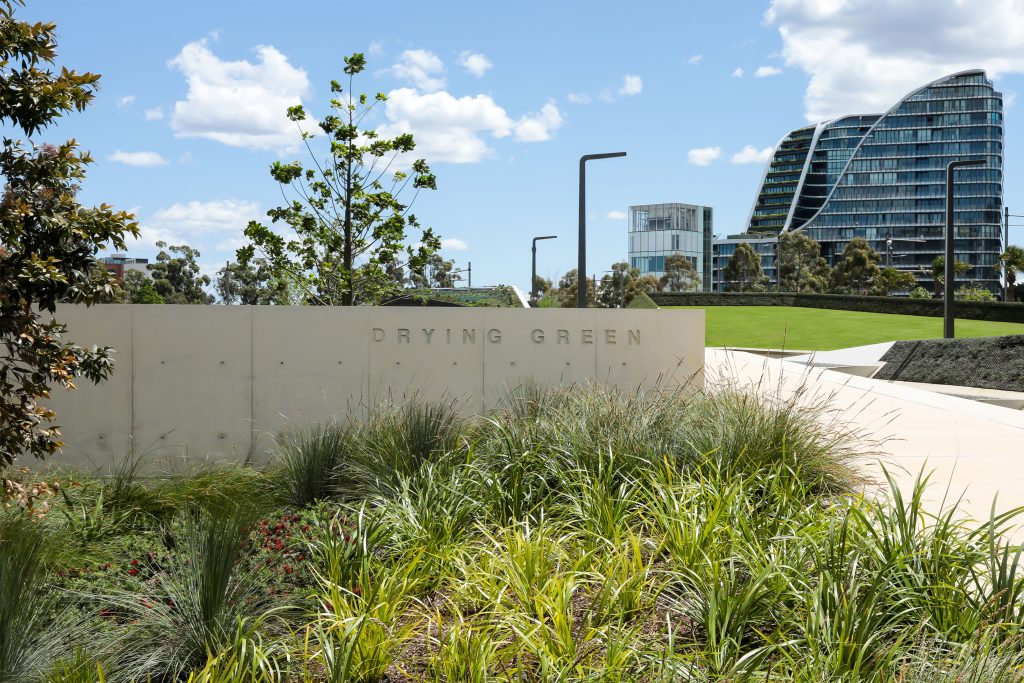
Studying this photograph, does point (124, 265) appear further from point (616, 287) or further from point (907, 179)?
point (907, 179)

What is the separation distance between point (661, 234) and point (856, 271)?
57.8 metres

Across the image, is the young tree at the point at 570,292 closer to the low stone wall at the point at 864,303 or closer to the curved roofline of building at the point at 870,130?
the low stone wall at the point at 864,303

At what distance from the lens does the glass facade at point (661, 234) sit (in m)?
138

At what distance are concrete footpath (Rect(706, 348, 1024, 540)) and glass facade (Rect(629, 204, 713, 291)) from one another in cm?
12481

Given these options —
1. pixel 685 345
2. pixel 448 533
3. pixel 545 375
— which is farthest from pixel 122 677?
pixel 685 345

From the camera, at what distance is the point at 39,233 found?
6.68 m

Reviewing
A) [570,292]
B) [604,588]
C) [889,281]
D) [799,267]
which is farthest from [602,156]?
[799,267]

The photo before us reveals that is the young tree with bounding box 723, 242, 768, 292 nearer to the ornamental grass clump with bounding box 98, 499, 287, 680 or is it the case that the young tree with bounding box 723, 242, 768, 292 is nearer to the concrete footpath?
the concrete footpath

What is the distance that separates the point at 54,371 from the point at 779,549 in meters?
5.46

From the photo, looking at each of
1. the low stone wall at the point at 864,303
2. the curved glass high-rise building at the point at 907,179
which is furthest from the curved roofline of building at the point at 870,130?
the low stone wall at the point at 864,303

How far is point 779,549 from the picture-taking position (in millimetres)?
4340

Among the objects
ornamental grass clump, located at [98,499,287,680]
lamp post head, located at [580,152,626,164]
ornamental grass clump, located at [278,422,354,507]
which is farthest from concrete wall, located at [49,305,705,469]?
lamp post head, located at [580,152,626,164]

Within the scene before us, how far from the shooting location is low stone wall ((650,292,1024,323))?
40.0 meters

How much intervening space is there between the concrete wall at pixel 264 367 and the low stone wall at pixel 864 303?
35.1 m
